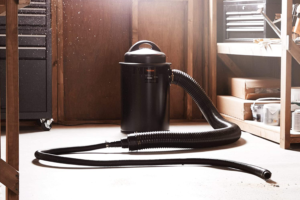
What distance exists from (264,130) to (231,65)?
104 cm

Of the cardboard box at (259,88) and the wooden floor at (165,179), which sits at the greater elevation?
the cardboard box at (259,88)

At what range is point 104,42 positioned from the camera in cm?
381

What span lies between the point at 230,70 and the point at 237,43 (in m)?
0.53

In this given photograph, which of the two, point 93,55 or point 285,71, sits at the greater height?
point 93,55

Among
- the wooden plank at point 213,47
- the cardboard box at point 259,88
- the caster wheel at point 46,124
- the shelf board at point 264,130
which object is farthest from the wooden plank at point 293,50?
the caster wheel at point 46,124

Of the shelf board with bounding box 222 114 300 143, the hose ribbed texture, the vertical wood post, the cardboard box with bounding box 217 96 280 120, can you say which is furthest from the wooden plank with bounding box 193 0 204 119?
the vertical wood post

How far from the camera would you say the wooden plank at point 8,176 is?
138 centimetres

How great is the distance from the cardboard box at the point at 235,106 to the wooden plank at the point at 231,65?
→ 29cm

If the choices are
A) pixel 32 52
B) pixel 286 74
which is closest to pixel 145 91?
pixel 32 52

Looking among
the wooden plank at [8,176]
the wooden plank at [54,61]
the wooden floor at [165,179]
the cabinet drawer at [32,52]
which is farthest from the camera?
the wooden plank at [54,61]

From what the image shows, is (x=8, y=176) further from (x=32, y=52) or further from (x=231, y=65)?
(x=231, y=65)

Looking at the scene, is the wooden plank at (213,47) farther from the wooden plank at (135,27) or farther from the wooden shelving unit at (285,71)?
the wooden shelving unit at (285,71)

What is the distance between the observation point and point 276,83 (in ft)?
11.3

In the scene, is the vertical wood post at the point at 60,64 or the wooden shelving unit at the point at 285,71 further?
the vertical wood post at the point at 60,64
